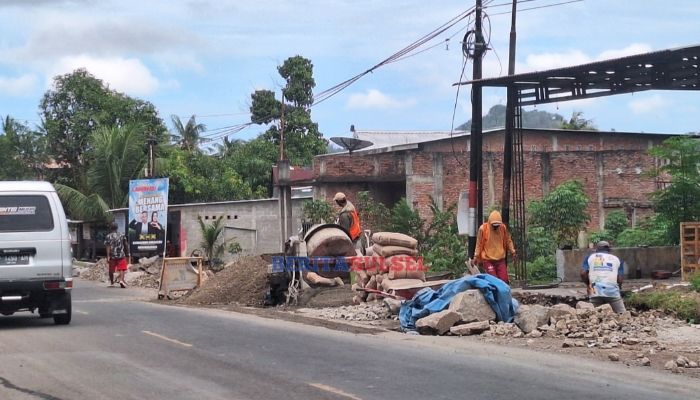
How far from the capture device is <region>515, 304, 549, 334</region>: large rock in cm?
1389

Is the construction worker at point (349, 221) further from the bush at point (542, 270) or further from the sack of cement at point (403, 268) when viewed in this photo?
the bush at point (542, 270)

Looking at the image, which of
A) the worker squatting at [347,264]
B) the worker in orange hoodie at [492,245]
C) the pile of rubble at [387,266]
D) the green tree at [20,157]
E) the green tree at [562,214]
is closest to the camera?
the worker in orange hoodie at [492,245]

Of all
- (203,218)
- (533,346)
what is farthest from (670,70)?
(203,218)

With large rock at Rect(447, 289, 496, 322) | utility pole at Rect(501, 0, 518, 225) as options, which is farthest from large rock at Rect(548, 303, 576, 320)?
utility pole at Rect(501, 0, 518, 225)

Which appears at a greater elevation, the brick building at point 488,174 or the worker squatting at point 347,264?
the brick building at point 488,174

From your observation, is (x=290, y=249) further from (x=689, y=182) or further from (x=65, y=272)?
(x=689, y=182)

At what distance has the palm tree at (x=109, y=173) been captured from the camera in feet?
141

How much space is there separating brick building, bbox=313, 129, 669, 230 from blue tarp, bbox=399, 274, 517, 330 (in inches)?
785

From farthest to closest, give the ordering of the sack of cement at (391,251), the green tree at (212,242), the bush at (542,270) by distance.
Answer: the green tree at (212,242)
the bush at (542,270)
the sack of cement at (391,251)

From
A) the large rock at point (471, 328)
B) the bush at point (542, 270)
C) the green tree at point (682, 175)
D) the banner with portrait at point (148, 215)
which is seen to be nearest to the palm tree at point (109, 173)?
the banner with portrait at point (148, 215)

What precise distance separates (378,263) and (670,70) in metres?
7.33

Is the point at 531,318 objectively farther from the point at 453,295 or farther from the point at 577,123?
the point at 577,123

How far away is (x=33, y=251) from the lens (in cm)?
1482

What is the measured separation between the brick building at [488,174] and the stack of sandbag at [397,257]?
55.1ft
